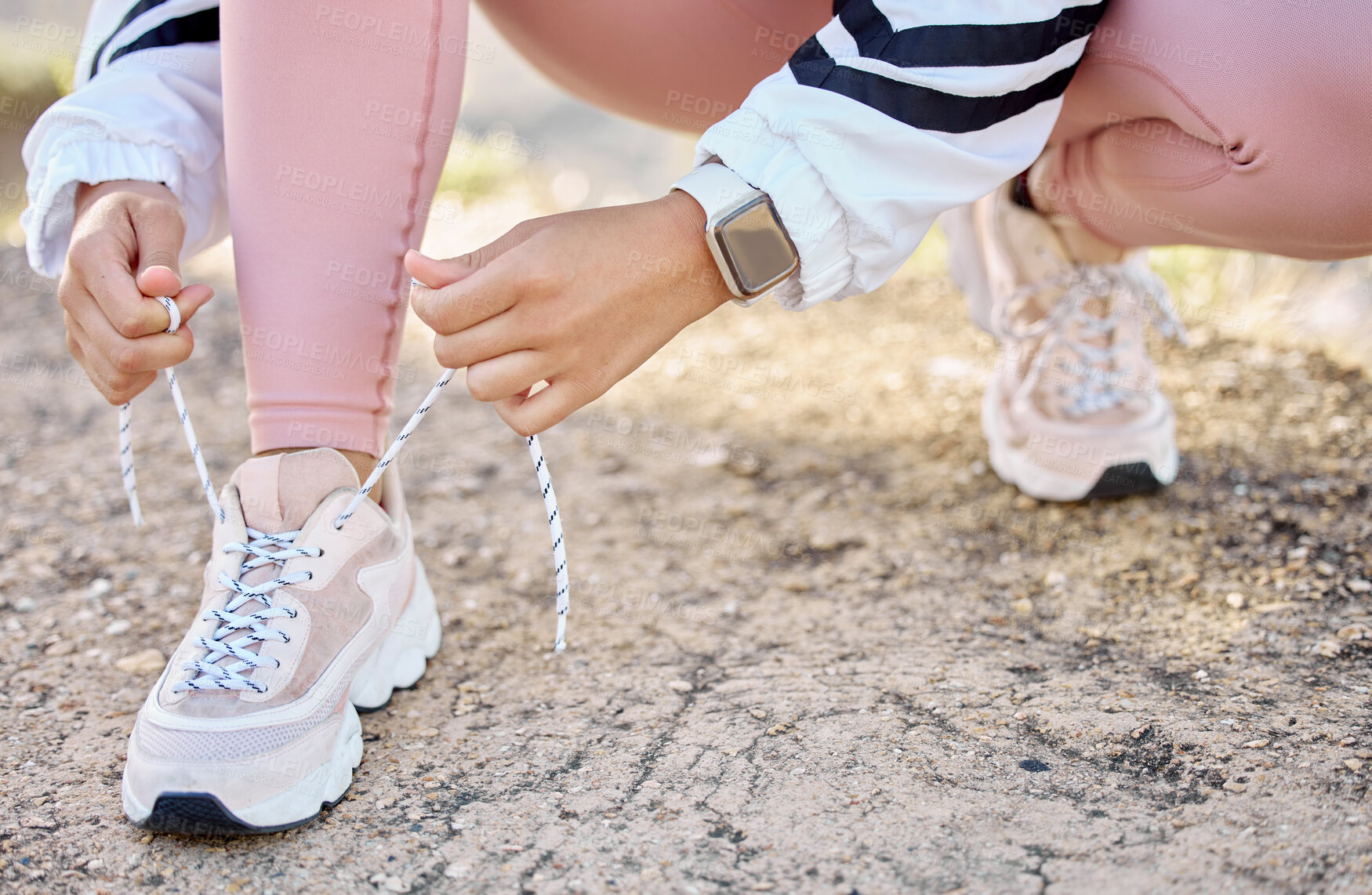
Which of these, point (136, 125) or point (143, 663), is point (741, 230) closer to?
point (136, 125)

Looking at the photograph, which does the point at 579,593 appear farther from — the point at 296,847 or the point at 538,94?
the point at 538,94

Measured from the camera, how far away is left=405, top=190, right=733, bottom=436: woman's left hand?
2.59 ft

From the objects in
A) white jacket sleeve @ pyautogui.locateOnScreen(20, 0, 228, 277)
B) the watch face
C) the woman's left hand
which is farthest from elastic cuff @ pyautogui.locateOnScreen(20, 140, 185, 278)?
the watch face

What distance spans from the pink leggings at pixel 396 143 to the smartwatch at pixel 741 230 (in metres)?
0.32

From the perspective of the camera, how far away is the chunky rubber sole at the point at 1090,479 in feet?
4.62

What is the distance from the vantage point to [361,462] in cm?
101

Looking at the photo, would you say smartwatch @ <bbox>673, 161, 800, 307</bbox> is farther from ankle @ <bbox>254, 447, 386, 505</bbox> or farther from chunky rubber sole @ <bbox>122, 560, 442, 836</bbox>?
chunky rubber sole @ <bbox>122, 560, 442, 836</bbox>

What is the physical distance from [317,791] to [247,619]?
172 millimetres

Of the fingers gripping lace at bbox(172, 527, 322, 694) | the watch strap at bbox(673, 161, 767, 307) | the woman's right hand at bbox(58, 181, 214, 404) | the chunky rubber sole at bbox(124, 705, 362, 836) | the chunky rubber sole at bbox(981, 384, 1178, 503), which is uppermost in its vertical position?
the watch strap at bbox(673, 161, 767, 307)

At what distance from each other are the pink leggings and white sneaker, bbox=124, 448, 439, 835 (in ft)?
0.23

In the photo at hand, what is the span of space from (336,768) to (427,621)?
0.25 m

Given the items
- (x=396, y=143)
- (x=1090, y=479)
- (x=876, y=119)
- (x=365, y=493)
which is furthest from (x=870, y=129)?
(x=1090, y=479)

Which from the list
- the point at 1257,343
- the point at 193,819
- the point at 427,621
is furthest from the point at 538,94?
the point at 193,819

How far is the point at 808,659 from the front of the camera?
44.2 inches
